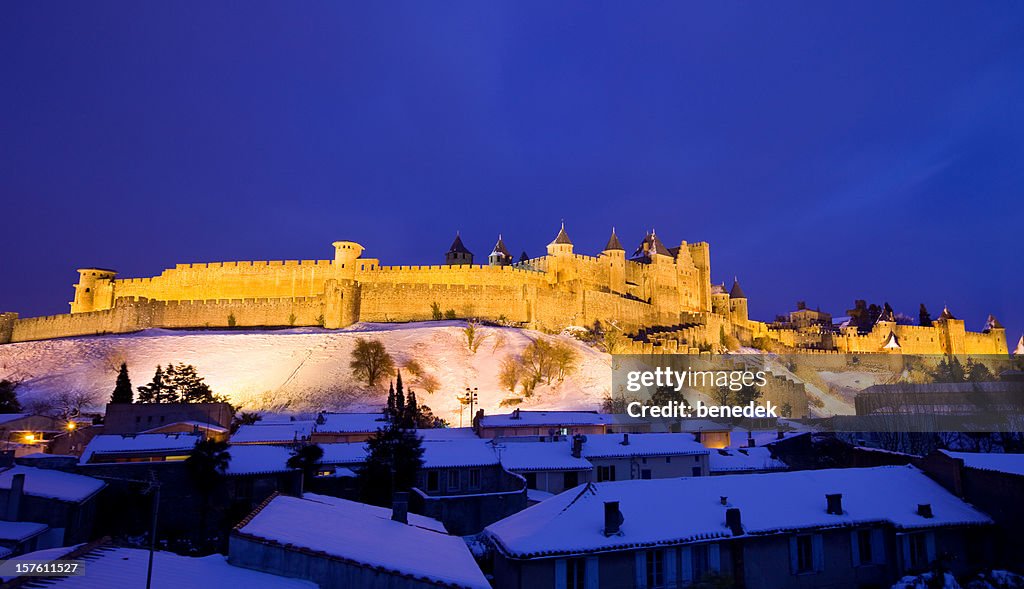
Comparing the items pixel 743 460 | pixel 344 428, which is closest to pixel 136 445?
pixel 344 428

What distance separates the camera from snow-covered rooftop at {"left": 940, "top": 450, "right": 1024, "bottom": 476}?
16.1m

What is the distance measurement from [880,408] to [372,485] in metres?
35.1

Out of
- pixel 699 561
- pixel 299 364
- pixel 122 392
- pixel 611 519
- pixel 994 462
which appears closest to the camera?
pixel 611 519

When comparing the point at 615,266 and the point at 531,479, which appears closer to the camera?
the point at 531,479

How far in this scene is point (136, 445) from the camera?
23.5 metres

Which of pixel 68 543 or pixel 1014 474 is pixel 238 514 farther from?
pixel 1014 474

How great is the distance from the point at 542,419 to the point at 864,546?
21274 mm

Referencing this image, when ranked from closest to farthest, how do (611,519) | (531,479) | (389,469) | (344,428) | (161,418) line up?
(611,519)
(389,469)
(531,479)
(344,428)
(161,418)

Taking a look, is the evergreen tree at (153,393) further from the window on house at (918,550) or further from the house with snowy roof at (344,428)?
the window on house at (918,550)

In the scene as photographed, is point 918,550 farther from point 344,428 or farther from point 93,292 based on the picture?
point 93,292

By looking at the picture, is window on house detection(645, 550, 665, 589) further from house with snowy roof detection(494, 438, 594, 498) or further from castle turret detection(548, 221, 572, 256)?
castle turret detection(548, 221, 572, 256)

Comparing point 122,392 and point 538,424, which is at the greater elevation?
point 122,392

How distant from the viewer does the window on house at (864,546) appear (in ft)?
48.5

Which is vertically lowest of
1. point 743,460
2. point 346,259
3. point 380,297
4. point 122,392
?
point 743,460
